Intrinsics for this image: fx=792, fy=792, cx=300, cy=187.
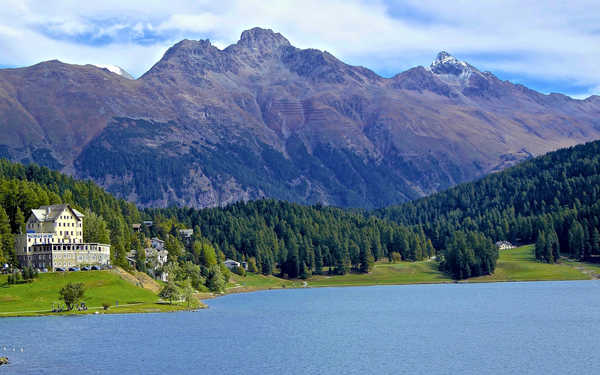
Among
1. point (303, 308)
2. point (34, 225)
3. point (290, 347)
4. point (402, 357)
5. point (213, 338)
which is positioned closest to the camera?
point (402, 357)

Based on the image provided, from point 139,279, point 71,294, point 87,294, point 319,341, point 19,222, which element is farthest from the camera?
point 19,222

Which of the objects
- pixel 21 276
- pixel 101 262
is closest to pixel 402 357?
pixel 21 276

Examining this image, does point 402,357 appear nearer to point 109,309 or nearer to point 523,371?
point 523,371

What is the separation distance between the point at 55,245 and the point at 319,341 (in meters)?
81.2

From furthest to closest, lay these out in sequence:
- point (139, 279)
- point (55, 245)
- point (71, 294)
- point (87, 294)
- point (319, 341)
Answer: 1. point (139, 279)
2. point (55, 245)
3. point (87, 294)
4. point (71, 294)
5. point (319, 341)

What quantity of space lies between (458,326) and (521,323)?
1160 centimetres

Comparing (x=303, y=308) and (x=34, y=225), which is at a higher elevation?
(x=34, y=225)

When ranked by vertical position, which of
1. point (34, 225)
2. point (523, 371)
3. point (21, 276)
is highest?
point (34, 225)

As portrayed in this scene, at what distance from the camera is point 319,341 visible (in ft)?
404

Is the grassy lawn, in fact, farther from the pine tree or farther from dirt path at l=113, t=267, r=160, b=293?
the pine tree

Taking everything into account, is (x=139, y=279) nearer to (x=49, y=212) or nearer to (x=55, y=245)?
(x=55, y=245)

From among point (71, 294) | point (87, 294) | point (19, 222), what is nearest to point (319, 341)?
point (71, 294)

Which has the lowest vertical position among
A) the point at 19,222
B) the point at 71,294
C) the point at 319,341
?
the point at 319,341

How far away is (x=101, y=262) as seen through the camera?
190750 mm
